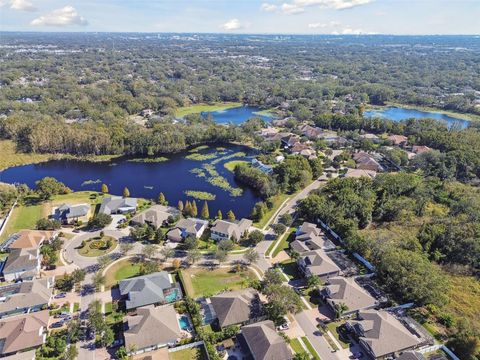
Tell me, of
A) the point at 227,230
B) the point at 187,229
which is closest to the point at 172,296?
the point at 187,229

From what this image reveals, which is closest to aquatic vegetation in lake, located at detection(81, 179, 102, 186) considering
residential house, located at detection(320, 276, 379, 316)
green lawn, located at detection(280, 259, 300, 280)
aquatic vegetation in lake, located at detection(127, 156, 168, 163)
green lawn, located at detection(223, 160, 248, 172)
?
aquatic vegetation in lake, located at detection(127, 156, 168, 163)

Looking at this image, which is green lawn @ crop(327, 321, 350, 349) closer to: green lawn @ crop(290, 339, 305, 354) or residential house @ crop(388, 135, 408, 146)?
green lawn @ crop(290, 339, 305, 354)

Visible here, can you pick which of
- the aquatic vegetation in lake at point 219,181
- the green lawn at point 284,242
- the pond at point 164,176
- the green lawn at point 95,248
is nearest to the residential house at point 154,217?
the green lawn at point 95,248

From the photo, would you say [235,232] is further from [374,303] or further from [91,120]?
[91,120]

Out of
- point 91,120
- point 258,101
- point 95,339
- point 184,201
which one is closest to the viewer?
point 95,339

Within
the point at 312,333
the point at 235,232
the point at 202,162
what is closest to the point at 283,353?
the point at 312,333

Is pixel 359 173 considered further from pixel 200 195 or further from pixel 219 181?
pixel 200 195
